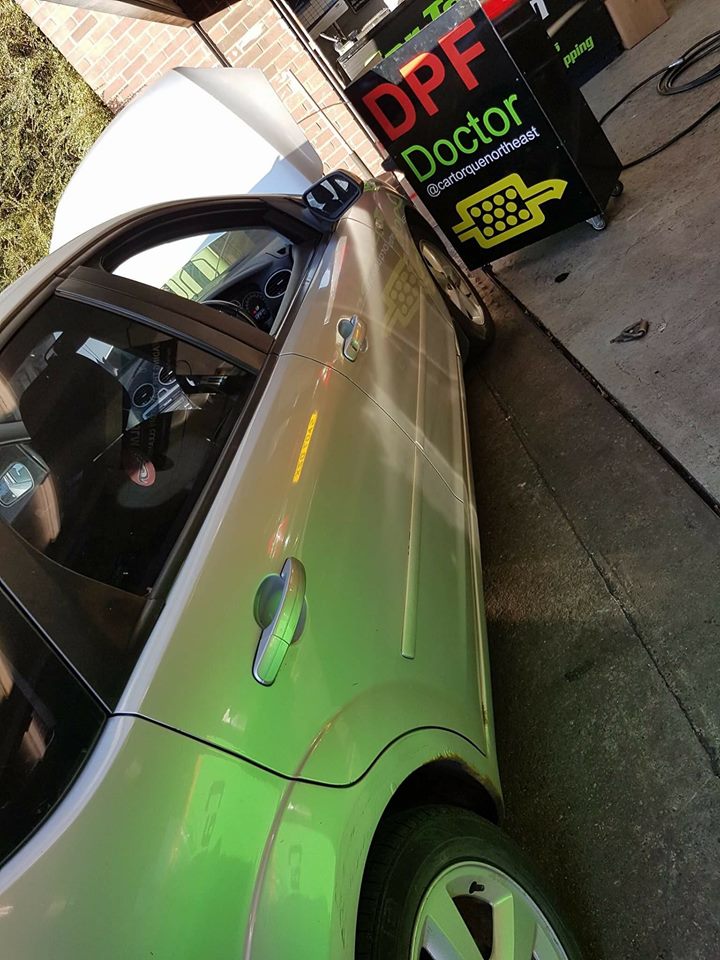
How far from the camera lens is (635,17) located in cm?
696

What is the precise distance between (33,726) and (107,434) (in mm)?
807

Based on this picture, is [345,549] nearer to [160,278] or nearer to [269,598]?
[269,598]

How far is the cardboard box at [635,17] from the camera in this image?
6895 mm

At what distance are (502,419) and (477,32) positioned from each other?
1.82 m

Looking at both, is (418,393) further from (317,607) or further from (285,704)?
(285,704)

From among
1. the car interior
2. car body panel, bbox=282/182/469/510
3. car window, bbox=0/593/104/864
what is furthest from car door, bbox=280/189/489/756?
car window, bbox=0/593/104/864

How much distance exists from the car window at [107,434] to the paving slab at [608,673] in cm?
135

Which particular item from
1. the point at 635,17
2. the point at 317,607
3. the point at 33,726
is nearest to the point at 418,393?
the point at 317,607

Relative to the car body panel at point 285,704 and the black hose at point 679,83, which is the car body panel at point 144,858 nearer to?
the car body panel at point 285,704

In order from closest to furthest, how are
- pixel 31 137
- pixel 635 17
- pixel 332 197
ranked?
pixel 332 197, pixel 635 17, pixel 31 137

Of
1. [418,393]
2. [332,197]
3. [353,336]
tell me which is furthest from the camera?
[332,197]

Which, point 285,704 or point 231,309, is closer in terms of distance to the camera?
point 285,704

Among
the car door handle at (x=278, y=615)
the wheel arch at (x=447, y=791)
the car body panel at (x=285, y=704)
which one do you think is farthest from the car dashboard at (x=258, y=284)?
the wheel arch at (x=447, y=791)

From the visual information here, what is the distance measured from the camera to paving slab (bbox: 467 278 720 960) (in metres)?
1.90
